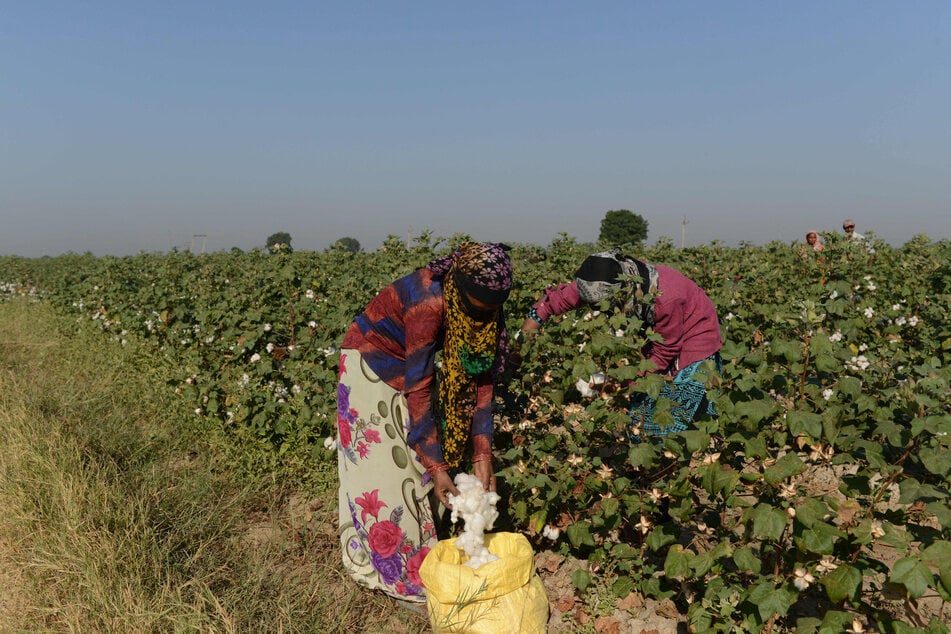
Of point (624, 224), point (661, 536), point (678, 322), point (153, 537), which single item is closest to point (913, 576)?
point (661, 536)

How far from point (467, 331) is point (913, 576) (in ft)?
4.78

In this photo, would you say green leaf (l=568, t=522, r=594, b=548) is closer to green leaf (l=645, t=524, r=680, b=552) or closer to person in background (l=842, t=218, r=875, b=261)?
green leaf (l=645, t=524, r=680, b=552)

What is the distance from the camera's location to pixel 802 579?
6.17 ft

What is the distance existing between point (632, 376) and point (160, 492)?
9.25ft

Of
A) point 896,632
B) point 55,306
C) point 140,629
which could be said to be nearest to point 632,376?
point 896,632

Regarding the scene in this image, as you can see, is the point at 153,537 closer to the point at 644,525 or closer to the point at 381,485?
the point at 381,485

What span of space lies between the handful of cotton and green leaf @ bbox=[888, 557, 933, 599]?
123 cm

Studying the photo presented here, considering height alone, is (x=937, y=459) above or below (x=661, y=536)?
above

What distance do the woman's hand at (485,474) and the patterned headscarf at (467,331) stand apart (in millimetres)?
95

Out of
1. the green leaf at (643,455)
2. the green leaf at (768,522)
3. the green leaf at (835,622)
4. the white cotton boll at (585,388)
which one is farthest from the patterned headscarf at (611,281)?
the green leaf at (835,622)

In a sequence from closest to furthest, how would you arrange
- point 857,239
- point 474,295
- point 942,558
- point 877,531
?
1. point 942,558
2. point 877,531
3. point 474,295
4. point 857,239

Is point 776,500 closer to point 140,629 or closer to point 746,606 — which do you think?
point 746,606

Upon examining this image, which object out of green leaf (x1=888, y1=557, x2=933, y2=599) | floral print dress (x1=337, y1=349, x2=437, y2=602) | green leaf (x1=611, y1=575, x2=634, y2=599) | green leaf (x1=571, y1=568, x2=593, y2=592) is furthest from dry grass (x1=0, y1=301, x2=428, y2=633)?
green leaf (x1=888, y1=557, x2=933, y2=599)

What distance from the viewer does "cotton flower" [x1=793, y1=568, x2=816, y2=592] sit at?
1.86 m
